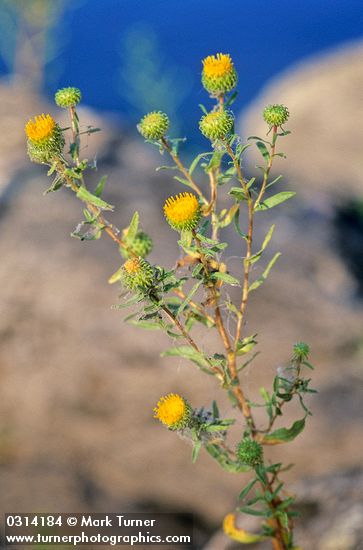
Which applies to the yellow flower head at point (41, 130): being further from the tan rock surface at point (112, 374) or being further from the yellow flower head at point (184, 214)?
the tan rock surface at point (112, 374)

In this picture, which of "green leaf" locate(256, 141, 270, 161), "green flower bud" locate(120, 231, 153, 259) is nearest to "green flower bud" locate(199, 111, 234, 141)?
"green leaf" locate(256, 141, 270, 161)

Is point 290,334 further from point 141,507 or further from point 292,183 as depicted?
point 292,183

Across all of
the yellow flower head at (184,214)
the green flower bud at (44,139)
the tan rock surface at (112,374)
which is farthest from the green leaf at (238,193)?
the tan rock surface at (112,374)

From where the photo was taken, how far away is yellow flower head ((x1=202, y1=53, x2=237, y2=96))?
Answer: 1.38 m

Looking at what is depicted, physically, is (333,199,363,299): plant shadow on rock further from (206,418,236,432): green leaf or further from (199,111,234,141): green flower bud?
(199,111,234,141): green flower bud

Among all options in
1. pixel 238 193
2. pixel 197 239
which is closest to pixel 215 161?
pixel 238 193

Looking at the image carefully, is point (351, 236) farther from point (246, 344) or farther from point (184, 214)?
point (184, 214)

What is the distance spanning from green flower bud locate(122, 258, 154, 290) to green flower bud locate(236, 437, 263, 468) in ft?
1.57

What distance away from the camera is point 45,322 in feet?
10.6

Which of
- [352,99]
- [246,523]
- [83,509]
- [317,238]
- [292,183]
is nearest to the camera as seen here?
[246,523]

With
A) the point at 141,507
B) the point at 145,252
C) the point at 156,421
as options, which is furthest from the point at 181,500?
the point at 145,252

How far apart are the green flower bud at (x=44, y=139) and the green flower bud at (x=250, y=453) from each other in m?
0.75

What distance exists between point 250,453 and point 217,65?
2.78ft

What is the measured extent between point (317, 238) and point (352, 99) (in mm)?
6793
